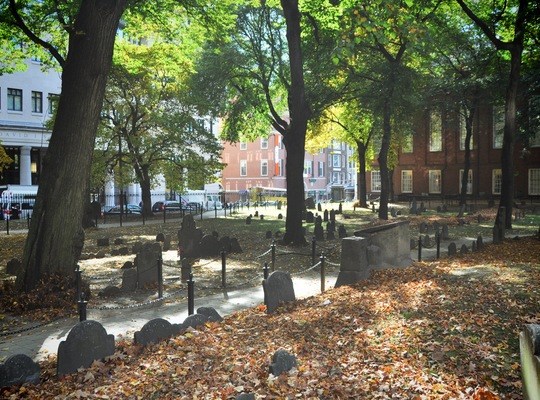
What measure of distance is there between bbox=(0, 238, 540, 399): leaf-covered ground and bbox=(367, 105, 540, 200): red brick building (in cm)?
3691

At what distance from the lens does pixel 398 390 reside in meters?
5.39

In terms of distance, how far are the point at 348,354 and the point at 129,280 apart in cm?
715

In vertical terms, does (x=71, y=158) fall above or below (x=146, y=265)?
above

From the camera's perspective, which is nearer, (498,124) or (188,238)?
(188,238)

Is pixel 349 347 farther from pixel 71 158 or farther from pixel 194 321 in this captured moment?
pixel 71 158

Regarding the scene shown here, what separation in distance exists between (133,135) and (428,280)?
88.0ft

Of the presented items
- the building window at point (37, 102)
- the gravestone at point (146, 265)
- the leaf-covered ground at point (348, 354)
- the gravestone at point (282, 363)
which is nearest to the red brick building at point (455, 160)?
the building window at point (37, 102)

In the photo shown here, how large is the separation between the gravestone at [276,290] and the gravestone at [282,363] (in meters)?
2.84

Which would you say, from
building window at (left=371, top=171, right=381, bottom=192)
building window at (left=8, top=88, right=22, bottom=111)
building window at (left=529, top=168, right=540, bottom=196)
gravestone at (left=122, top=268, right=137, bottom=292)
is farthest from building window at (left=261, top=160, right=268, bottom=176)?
gravestone at (left=122, top=268, right=137, bottom=292)

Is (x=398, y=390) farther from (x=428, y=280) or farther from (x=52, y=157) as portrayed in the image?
(x=52, y=157)

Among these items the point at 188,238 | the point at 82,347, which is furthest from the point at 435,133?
the point at 82,347

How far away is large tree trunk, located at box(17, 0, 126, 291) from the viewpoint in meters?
10.4

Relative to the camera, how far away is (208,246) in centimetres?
1777

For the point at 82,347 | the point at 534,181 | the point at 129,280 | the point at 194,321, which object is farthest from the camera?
the point at 534,181
